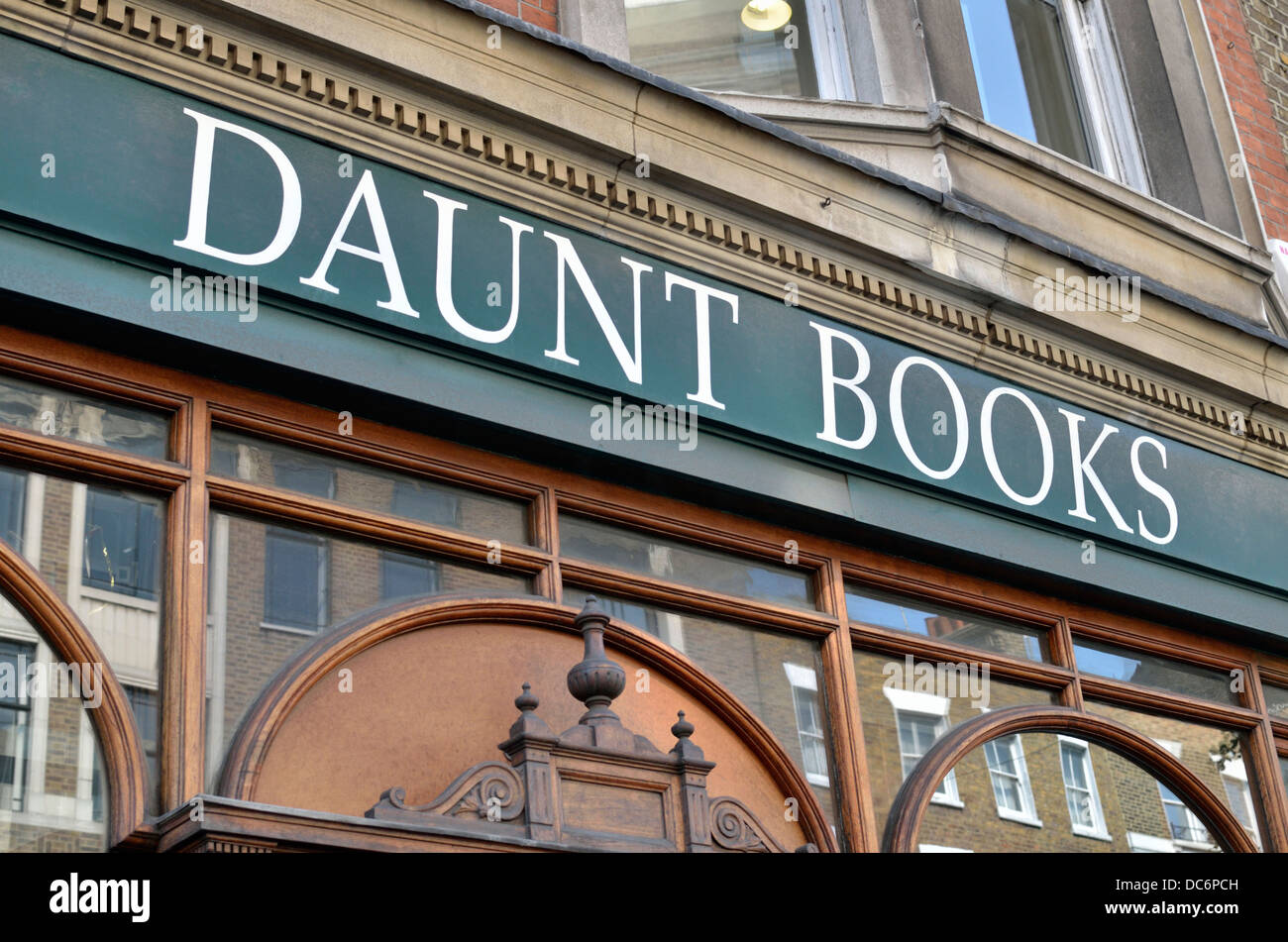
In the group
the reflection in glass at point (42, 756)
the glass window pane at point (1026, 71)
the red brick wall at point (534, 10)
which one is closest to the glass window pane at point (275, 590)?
the reflection in glass at point (42, 756)

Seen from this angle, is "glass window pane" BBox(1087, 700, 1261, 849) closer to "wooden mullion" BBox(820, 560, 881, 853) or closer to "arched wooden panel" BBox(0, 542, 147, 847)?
"wooden mullion" BBox(820, 560, 881, 853)

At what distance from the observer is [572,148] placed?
6.40 m

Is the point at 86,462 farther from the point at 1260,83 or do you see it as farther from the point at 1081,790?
the point at 1260,83

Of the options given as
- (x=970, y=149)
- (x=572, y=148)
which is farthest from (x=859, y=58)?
(x=572, y=148)

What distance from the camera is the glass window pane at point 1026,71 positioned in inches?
360

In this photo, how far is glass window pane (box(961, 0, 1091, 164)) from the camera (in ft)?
30.0

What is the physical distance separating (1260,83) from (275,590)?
24.2ft

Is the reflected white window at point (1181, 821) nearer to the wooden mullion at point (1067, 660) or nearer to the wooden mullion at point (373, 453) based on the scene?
the wooden mullion at point (1067, 660)

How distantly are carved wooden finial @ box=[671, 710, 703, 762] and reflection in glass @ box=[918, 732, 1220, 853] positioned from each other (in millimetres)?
1386

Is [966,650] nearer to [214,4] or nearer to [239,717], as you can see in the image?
[239,717]

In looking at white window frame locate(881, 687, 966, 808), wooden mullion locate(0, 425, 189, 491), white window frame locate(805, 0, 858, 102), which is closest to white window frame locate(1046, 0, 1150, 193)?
white window frame locate(805, 0, 858, 102)

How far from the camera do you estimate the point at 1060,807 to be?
273 inches

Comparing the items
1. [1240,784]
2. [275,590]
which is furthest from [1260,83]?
[275,590]
